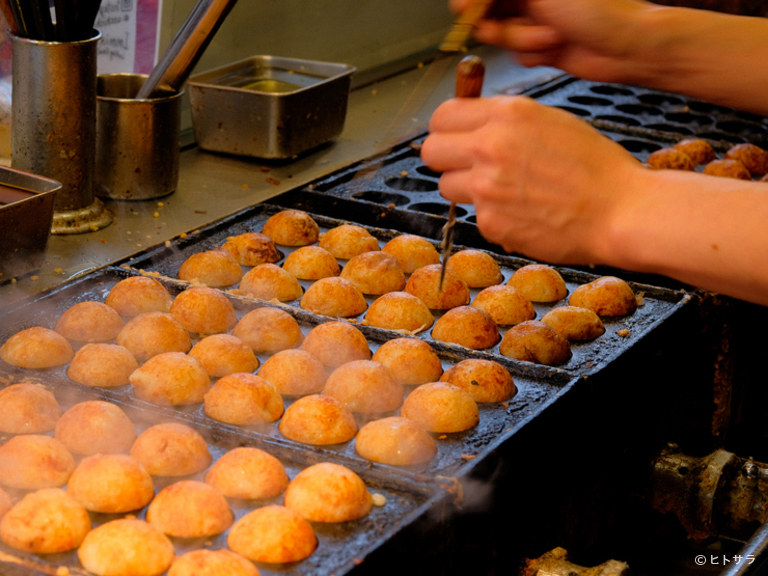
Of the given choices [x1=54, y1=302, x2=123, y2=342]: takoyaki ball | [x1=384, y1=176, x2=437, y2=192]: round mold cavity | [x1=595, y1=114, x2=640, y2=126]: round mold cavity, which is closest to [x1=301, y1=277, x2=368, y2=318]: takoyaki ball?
[x1=54, y1=302, x2=123, y2=342]: takoyaki ball

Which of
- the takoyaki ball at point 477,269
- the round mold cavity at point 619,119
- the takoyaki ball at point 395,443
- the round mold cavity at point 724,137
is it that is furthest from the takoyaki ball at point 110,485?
the round mold cavity at point 724,137

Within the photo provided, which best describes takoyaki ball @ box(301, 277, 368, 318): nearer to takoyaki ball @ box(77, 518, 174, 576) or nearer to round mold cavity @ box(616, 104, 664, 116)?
takoyaki ball @ box(77, 518, 174, 576)

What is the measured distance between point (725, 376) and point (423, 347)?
1.25m

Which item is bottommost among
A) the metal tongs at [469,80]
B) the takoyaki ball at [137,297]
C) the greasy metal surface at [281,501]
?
the greasy metal surface at [281,501]

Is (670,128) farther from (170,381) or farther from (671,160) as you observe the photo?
(170,381)

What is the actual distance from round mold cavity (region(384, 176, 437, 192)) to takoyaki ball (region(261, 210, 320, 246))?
1.98 feet

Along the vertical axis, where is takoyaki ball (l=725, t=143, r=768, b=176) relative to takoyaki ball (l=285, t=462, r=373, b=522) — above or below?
above

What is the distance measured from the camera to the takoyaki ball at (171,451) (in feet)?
5.45

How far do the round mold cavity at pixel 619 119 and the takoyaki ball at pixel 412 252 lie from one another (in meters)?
1.86

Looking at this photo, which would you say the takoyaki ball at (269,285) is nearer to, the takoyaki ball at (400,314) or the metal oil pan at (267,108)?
the takoyaki ball at (400,314)

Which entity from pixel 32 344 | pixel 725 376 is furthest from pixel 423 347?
pixel 725 376

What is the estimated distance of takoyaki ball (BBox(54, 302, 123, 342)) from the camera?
7.00 feet

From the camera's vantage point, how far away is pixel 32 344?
1983mm

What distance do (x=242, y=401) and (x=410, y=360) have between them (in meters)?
0.43
